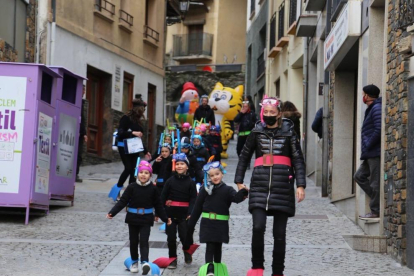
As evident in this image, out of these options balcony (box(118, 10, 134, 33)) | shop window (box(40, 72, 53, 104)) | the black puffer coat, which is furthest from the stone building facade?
balcony (box(118, 10, 134, 33))

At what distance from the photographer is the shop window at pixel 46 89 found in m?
14.4

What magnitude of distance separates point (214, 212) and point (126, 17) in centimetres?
1947

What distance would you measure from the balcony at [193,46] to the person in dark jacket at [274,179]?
148ft

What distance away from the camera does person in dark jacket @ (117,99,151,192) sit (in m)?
16.3

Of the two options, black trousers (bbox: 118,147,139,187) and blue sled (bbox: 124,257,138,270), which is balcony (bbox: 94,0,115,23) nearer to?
black trousers (bbox: 118,147,139,187)

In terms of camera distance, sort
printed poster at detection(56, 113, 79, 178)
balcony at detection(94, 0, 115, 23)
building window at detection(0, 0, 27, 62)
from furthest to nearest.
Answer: balcony at detection(94, 0, 115, 23) → building window at detection(0, 0, 27, 62) → printed poster at detection(56, 113, 79, 178)

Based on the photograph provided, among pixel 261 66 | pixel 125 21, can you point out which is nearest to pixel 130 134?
pixel 125 21

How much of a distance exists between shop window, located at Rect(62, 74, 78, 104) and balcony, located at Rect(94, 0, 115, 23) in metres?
10.2

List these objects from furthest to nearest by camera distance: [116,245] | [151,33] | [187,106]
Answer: [187,106], [151,33], [116,245]

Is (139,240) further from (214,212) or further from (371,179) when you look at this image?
(371,179)

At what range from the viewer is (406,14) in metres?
10.4

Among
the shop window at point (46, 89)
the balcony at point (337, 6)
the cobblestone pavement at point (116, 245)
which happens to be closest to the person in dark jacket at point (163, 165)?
the cobblestone pavement at point (116, 245)

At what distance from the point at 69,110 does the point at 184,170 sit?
487 cm

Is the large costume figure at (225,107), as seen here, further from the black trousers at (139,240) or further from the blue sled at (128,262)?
the blue sled at (128,262)
